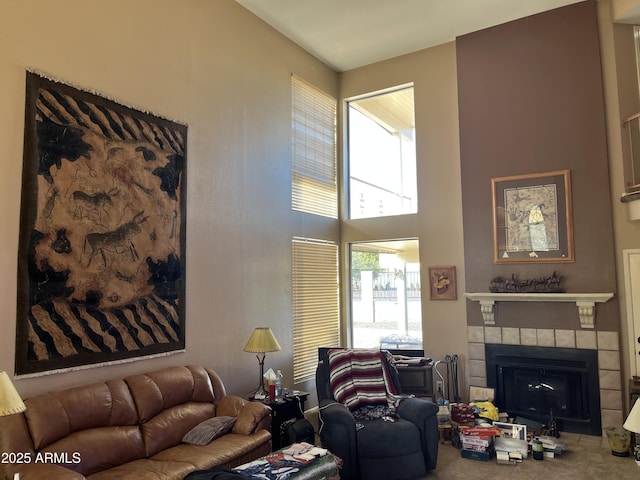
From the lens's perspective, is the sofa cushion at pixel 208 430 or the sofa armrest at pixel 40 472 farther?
the sofa cushion at pixel 208 430

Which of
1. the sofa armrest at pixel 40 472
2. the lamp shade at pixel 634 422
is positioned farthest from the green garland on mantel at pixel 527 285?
the sofa armrest at pixel 40 472

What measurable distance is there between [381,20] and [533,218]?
301cm

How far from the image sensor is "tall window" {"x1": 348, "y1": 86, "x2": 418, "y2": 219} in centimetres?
663

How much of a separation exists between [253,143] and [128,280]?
2.20 metres

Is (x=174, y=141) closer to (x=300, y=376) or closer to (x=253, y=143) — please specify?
Result: (x=253, y=143)

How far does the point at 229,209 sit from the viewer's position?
4.87m

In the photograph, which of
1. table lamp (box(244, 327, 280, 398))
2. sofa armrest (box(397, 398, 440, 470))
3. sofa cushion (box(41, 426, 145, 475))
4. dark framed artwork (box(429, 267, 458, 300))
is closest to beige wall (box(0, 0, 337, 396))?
table lamp (box(244, 327, 280, 398))

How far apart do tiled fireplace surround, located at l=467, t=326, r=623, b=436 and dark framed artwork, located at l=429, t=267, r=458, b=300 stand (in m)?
0.50

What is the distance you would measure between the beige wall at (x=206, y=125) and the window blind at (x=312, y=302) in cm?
19

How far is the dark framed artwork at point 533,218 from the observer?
5289 mm

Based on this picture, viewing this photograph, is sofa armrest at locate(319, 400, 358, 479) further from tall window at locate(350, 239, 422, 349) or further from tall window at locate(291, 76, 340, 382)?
tall window at locate(350, 239, 422, 349)

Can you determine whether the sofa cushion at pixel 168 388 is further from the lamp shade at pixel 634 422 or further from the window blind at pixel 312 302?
the lamp shade at pixel 634 422

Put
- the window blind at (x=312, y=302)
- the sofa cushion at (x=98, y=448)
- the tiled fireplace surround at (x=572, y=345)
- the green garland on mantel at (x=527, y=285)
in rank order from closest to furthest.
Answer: the sofa cushion at (x=98, y=448) → the tiled fireplace surround at (x=572, y=345) → the green garland on mantel at (x=527, y=285) → the window blind at (x=312, y=302)

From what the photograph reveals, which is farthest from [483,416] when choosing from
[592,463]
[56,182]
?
[56,182]
